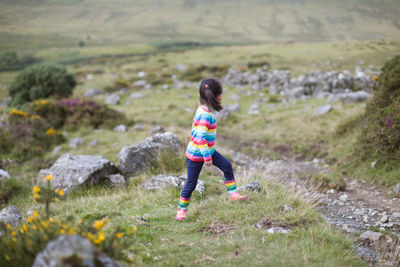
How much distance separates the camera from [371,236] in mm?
4863

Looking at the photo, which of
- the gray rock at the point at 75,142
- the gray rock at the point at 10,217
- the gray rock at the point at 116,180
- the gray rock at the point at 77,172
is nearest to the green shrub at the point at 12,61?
the gray rock at the point at 75,142

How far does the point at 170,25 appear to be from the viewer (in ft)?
522

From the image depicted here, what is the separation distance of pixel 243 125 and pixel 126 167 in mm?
8753

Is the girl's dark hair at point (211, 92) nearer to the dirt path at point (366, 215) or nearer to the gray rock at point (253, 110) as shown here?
the dirt path at point (366, 215)

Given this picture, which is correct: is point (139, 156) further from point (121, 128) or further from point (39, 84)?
point (39, 84)

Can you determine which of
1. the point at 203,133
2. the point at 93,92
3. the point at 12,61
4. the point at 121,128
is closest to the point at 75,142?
the point at 121,128

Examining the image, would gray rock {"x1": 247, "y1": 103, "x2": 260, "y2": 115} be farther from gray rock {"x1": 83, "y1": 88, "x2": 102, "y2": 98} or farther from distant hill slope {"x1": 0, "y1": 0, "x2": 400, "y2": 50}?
gray rock {"x1": 83, "y1": 88, "x2": 102, "y2": 98}

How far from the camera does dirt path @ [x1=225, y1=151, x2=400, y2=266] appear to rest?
4.43 metres

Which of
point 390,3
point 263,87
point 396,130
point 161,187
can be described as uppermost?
point 390,3

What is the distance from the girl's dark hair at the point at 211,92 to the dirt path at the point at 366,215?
267 centimetres

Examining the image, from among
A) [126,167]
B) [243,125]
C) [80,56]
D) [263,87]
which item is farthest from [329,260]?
[80,56]

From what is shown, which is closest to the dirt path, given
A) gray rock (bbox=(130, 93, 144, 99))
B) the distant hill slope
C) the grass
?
the grass

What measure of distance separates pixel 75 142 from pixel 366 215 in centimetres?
1229

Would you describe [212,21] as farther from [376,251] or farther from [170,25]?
[376,251]
